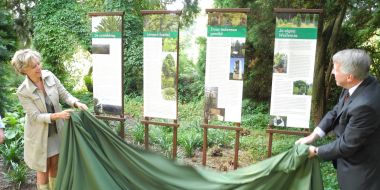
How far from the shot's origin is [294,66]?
11.4 ft

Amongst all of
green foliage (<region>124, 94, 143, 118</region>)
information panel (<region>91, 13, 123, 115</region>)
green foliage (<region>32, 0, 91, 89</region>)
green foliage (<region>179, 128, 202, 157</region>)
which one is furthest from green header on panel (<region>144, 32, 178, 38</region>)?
green foliage (<region>32, 0, 91, 89</region>)

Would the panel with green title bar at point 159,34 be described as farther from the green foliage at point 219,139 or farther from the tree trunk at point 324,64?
the tree trunk at point 324,64

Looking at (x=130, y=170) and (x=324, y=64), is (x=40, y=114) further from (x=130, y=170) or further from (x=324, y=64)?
(x=324, y=64)

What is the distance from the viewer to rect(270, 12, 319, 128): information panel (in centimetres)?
342

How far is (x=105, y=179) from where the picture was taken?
3.19m

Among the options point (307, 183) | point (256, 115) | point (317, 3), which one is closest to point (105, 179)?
point (307, 183)

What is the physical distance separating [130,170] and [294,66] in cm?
188

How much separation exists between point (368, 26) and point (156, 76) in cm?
430

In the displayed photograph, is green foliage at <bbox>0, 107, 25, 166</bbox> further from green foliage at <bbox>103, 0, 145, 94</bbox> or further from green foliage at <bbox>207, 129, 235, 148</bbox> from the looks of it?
green foliage at <bbox>103, 0, 145, 94</bbox>

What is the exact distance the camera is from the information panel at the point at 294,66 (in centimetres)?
342

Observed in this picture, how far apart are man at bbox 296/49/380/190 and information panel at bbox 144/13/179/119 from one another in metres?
1.91

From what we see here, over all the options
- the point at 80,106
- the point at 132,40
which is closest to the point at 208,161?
the point at 80,106

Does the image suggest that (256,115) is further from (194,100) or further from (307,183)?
(307,183)

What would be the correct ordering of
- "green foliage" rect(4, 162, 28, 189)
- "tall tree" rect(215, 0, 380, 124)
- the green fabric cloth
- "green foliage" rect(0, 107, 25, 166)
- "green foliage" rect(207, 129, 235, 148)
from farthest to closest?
"green foliage" rect(207, 129, 235, 148) → "tall tree" rect(215, 0, 380, 124) → "green foliage" rect(0, 107, 25, 166) → "green foliage" rect(4, 162, 28, 189) → the green fabric cloth
